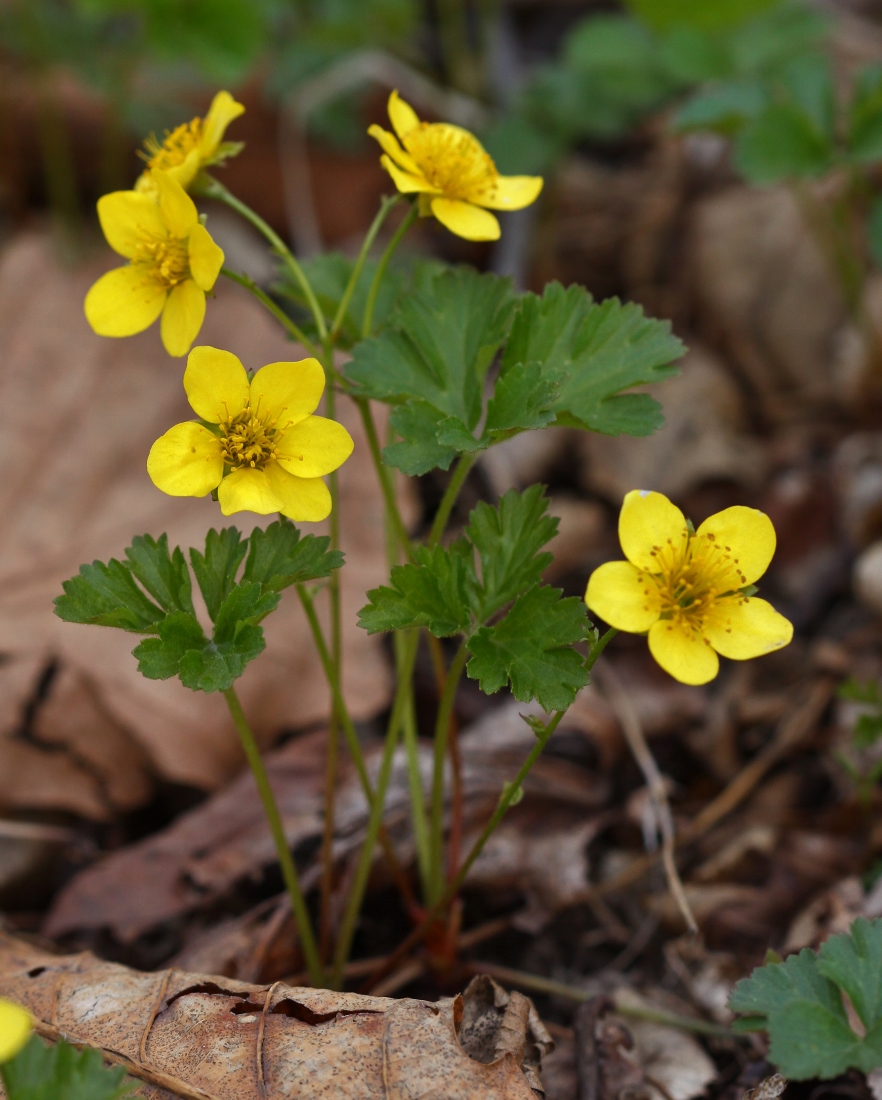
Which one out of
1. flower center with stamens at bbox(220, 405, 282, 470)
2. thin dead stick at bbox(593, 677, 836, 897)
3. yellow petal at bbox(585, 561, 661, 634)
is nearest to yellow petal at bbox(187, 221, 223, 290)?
flower center with stamens at bbox(220, 405, 282, 470)

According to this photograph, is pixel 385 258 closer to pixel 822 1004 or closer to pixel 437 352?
pixel 437 352

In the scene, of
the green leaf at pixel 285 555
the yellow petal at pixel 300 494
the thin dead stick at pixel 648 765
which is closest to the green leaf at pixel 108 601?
the green leaf at pixel 285 555

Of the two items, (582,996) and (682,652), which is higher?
(682,652)

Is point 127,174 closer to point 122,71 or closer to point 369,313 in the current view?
point 122,71

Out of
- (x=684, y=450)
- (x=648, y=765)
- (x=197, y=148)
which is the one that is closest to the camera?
(x=197, y=148)

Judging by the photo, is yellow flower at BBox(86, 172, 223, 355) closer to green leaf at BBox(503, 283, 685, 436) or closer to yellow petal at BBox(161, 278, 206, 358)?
yellow petal at BBox(161, 278, 206, 358)

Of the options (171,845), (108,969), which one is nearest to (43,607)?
(171,845)

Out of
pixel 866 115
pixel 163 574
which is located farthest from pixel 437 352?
Result: pixel 866 115
